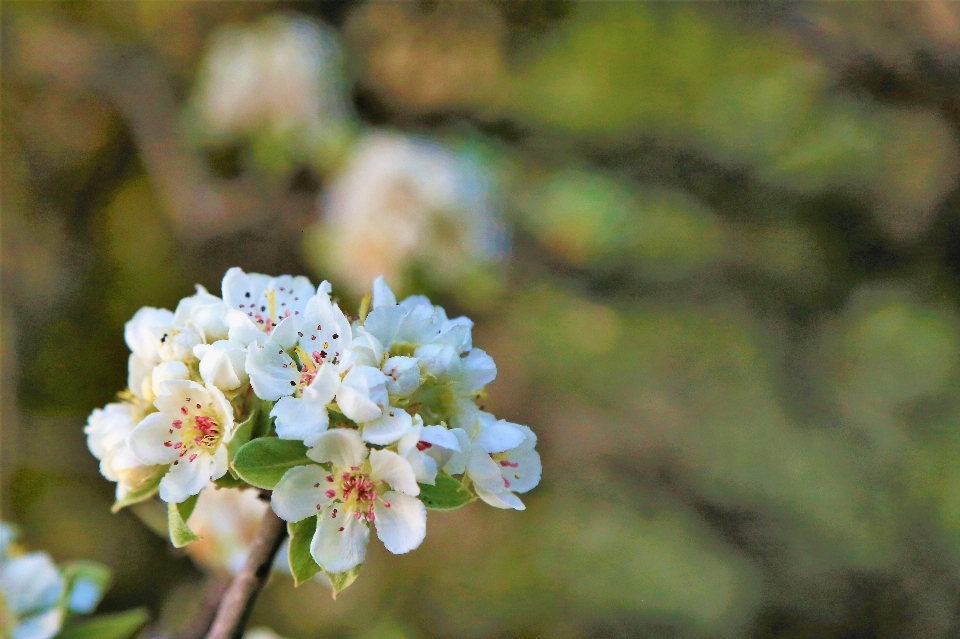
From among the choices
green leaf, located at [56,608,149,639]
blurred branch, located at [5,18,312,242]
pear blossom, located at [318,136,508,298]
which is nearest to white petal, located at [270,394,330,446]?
green leaf, located at [56,608,149,639]

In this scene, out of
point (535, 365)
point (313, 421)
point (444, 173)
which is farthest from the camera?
point (535, 365)

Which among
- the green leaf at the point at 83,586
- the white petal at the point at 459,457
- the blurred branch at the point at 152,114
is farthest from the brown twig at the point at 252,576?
the blurred branch at the point at 152,114

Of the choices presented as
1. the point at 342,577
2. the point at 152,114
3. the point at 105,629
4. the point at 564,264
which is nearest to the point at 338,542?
the point at 342,577

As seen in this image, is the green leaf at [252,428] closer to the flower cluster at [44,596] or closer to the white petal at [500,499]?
the white petal at [500,499]

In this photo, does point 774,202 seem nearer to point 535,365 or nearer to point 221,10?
point 535,365

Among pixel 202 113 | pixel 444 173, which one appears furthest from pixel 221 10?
pixel 444 173

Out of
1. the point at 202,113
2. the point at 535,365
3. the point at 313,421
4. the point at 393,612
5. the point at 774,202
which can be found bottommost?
the point at 393,612
